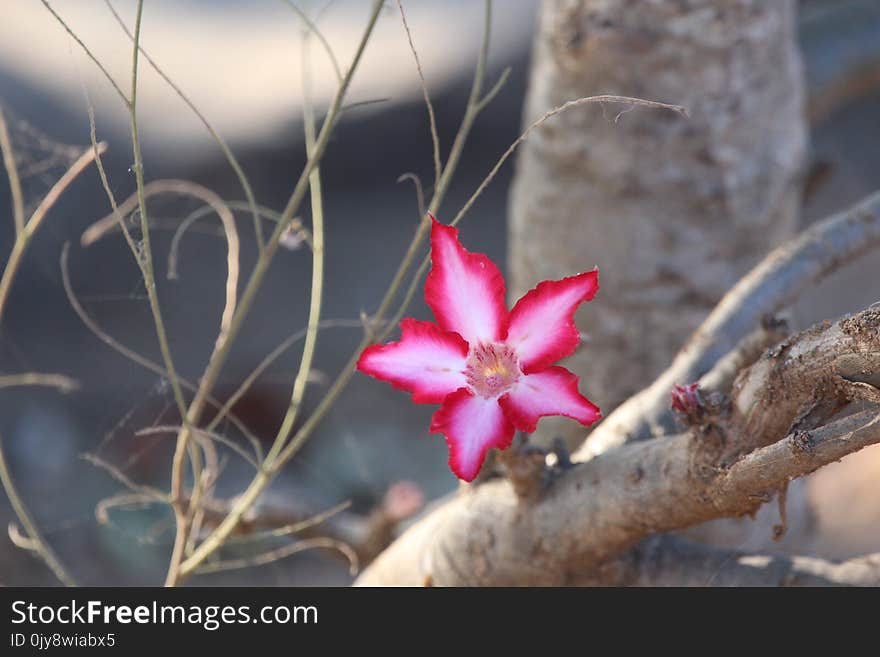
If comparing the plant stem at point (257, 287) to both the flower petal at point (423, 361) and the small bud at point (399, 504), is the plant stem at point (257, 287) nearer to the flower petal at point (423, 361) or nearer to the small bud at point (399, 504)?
the flower petal at point (423, 361)

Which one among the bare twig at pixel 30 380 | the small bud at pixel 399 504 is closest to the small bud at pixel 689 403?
the bare twig at pixel 30 380

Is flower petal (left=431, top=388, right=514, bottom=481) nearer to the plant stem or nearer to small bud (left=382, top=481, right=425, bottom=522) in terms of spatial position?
the plant stem

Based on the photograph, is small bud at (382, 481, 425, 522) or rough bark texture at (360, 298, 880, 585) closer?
rough bark texture at (360, 298, 880, 585)

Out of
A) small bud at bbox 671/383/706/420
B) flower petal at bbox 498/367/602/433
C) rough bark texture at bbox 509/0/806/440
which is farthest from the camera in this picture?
rough bark texture at bbox 509/0/806/440

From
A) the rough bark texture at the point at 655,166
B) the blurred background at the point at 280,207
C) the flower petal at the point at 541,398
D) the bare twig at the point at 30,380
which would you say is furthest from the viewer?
the blurred background at the point at 280,207

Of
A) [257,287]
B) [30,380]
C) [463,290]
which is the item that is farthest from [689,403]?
[30,380]

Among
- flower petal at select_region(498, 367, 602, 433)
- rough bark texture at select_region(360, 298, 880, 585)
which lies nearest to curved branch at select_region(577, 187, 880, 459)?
rough bark texture at select_region(360, 298, 880, 585)

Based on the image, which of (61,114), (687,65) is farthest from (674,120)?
(61,114)
